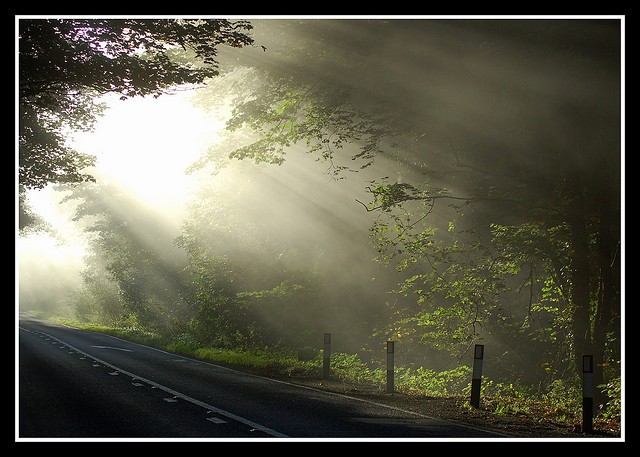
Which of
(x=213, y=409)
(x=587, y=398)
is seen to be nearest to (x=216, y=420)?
(x=213, y=409)

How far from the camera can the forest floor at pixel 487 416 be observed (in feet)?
22.4

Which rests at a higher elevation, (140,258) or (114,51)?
(114,51)

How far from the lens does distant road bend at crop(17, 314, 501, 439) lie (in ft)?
20.7

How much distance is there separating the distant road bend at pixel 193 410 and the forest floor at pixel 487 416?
0.39 metres

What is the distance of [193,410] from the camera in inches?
295

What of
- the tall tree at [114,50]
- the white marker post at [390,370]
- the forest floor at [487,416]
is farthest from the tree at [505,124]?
the forest floor at [487,416]

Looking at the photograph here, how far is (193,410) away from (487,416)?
4.17 metres

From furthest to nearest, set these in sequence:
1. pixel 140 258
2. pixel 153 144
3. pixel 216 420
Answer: pixel 140 258
pixel 153 144
pixel 216 420

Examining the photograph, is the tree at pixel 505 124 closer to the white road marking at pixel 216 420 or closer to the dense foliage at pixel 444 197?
the dense foliage at pixel 444 197

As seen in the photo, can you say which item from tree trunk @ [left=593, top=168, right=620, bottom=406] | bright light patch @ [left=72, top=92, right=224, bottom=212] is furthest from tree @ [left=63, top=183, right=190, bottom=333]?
tree trunk @ [left=593, top=168, right=620, bottom=406]

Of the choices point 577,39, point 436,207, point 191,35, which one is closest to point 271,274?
point 436,207

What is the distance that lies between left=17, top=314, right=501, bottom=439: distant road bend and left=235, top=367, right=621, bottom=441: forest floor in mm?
388

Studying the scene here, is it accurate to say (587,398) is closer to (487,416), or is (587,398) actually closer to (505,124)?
(487,416)
